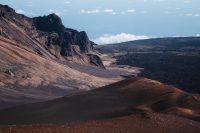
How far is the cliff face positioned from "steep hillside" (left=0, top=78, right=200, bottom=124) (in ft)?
192

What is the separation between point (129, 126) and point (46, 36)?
106m

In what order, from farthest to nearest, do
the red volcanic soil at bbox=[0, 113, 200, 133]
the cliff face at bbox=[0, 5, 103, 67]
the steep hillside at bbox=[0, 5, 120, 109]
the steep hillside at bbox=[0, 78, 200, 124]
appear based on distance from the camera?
the cliff face at bbox=[0, 5, 103, 67] < the steep hillside at bbox=[0, 5, 120, 109] < the steep hillside at bbox=[0, 78, 200, 124] < the red volcanic soil at bbox=[0, 113, 200, 133]

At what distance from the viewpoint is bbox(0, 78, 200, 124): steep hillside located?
46.4m

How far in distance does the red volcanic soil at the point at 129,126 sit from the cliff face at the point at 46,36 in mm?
77580

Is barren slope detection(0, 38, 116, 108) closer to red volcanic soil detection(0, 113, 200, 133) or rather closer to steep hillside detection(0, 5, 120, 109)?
steep hillside detection(0, 5, 120, 109)

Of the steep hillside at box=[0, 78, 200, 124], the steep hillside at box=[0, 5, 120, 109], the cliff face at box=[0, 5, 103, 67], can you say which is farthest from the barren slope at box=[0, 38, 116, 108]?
the steep hillside at box=[0, 78, 200, 124]

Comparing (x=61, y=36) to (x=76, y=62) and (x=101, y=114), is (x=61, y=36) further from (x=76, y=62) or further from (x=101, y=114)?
(x=101, y=114)

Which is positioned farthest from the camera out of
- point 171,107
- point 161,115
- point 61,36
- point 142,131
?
point 61,36

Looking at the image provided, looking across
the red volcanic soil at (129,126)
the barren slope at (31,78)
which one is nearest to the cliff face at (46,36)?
the barren slope at (31,78)

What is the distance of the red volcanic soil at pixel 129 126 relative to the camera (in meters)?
33.5

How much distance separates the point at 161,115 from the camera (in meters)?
40.4

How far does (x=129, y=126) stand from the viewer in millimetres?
36656

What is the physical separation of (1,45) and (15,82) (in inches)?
561

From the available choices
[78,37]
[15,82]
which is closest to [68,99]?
[15,82]
